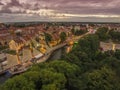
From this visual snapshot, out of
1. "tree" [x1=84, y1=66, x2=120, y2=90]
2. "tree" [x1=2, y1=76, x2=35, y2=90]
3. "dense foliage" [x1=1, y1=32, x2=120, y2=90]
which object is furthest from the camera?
"tree" [x1=84, y1=66, x2=120, y2=90]

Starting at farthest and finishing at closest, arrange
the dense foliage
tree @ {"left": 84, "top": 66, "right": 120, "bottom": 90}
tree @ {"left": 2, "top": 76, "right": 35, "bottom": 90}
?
1. tree @ {"left": 84, "top": 66, "right": 120, "bottom": 90}
2. the dense foliage
3. tree @ {"left": 2, "top": 76, "right": 35, "bottom": 90}

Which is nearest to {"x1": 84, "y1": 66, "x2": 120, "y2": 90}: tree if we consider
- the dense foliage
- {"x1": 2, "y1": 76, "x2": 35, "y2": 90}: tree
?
the dense foliage

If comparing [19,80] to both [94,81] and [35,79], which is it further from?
[94,81]

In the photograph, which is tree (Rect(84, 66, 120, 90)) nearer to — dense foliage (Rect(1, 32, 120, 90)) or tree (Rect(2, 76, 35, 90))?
dense foliage (Rect(1, 32, 120, 90))

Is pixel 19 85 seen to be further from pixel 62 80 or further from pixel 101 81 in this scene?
pixel 101 81

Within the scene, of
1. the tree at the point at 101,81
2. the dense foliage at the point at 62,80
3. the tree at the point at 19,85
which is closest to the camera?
the tree at the point at 19,85

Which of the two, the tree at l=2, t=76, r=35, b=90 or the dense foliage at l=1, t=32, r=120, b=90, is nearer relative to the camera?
the tree at l=2, t=76, r=35, b=90

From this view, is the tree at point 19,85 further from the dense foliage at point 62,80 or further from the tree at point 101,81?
the tree at point 101,81

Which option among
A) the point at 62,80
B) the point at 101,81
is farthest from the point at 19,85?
the point at 101,81

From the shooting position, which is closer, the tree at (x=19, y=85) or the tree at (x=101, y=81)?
the tree at (x=19, y=85)

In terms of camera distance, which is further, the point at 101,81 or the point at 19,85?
the point at 101,81

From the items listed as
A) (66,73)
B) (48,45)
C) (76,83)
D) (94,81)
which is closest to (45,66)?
(66,73)

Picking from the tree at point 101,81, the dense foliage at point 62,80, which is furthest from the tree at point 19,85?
the tree at point 101,81
